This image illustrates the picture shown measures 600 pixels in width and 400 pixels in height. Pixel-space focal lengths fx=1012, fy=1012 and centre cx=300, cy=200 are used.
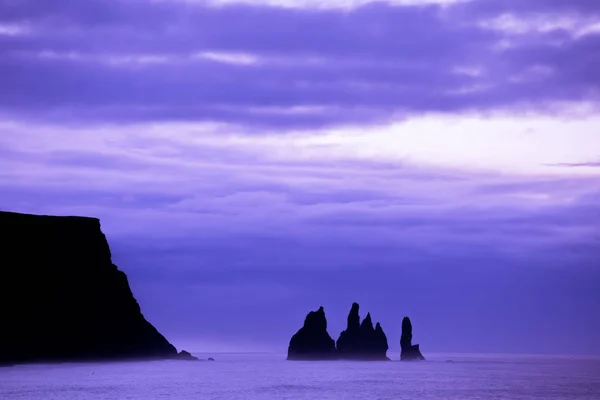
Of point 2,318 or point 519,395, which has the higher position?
point 2,318

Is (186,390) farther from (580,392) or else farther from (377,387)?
(580,392)

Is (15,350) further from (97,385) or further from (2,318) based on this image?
(97,385)

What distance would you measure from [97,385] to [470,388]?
180 ft

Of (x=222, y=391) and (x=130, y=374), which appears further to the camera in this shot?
(x=130, y=374)

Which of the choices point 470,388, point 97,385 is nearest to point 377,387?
point 470,388

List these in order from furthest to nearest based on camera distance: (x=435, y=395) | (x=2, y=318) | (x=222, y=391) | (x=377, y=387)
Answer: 1. (x=2, y=318)
2. (x=377, y=387)
3. (x=222, y=391)
4. (x=435, y=395)

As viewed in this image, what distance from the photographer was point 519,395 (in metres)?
130

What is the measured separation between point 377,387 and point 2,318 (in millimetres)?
81817

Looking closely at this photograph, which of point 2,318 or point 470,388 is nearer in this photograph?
point 470,388

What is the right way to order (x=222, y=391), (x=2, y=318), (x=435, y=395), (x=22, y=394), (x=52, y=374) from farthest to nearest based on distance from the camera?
(x=2, y=318), (x=52, y=374), (x=222, y=391), (x=435, y=395), (x=22, y=394)

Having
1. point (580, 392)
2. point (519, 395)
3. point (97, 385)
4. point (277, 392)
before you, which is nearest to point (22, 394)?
point (97, 385)

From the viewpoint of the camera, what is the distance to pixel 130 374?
18300 centimetres

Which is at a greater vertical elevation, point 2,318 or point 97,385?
point 2,318

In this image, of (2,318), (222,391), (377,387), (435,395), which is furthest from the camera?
(2,318)
